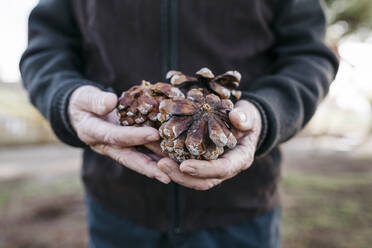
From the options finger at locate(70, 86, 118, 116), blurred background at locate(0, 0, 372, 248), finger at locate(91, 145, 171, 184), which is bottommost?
blurred background at locate(0, 0, 372, 248)

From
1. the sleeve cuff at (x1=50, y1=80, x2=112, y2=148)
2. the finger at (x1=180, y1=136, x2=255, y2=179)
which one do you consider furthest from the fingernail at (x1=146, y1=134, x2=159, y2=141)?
the sleeve cuff at (x1=50, y1=80, x2=112, y2=148)

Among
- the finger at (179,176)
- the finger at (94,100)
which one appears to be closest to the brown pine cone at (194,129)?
the finger at (179,176)

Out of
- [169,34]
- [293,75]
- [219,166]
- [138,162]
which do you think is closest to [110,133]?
[138,162]

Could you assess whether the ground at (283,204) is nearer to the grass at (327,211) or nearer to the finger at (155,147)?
the grass at (327,211)

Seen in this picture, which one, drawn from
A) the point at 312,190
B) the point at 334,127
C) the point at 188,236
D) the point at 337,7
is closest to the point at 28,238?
the point at 188,236

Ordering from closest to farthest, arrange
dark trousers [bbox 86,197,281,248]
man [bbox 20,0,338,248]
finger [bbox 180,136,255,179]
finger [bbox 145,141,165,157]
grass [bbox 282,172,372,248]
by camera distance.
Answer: finger [bbox 180,136,255,179]
finger [bbox 145,141,165,157]
man [bbox 20,0,338,248]
dark trousers [bbox 86,197,281,248]
grass [bbox 282,172,372,248]

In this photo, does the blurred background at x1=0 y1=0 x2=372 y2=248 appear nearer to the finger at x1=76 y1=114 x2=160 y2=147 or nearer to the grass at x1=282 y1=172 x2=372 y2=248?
the grass at x1=282 y1=172 x2=372 y2=248

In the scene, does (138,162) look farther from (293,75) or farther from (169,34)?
(293,75)
